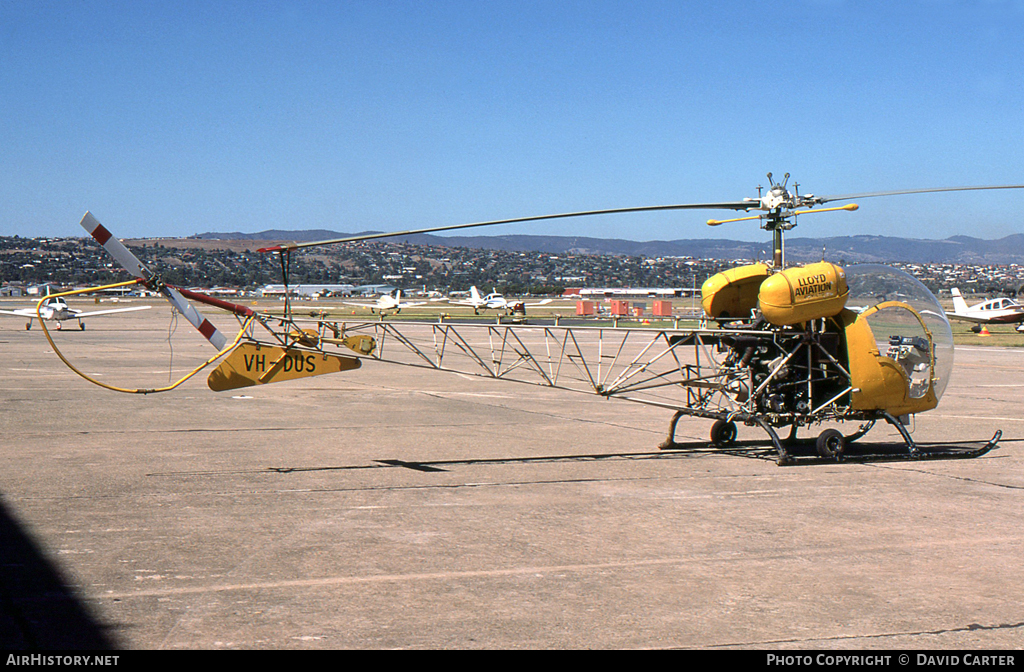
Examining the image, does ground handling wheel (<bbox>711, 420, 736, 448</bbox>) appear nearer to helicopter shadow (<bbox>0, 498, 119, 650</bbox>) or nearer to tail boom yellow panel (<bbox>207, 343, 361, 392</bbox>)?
tail boom yellow panel (<bbox>207, 343, 361, 392</bbox>)

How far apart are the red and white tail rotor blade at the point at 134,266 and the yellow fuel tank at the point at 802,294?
746 centimetres

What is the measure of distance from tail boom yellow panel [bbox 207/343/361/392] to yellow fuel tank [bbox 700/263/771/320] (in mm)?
5289

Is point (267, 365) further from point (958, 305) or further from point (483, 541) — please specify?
point (958, 305)

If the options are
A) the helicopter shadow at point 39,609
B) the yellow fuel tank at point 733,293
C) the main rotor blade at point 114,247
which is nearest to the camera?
the helicopter shadow at point 39,609

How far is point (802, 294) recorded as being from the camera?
469 inches

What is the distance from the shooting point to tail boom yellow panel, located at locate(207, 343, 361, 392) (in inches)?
467

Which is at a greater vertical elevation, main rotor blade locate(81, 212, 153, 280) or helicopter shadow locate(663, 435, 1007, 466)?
main rotor blade locate(81, 212, 153, 280)

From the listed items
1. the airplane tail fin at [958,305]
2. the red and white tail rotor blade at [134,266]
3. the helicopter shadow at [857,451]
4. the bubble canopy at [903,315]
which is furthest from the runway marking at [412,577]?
the airplane tail fin at [958,305]

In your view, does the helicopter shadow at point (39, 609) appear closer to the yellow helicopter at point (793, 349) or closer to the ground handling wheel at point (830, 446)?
the yellow helicopter at point (793, 349)

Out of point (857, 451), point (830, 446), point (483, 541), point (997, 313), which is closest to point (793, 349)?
point (830, 446)

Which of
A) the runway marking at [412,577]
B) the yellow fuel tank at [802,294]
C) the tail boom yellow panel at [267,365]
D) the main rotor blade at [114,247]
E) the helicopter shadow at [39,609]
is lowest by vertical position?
the runway marking at [412,577]

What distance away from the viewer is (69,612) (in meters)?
5.98

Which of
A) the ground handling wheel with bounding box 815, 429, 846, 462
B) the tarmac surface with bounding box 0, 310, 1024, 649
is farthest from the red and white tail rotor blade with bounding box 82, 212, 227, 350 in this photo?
the ground handling wheel with bounding box 815, 429, 846, 462

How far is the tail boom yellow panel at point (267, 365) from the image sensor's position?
1186 centimetres
